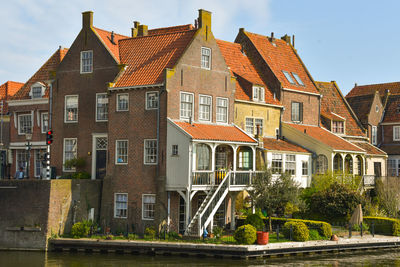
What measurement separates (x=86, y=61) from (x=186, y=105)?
816cm

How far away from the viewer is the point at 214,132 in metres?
42.1

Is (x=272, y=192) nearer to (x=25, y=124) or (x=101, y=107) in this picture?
(x=101, y=107)

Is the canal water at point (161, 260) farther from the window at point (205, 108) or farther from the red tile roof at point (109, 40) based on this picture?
the red tile roof at point (109, 40)

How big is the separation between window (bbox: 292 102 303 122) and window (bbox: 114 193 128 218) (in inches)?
719

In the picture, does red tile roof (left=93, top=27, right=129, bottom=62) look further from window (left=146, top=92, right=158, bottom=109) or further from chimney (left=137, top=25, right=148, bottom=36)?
window (left=146, top=92, right=158, bottom=109)

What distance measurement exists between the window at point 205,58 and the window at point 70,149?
10.3m

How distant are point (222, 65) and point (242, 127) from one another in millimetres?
6010

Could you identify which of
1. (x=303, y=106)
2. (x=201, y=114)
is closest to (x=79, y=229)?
(x=201, y=114)

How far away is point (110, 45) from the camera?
45.4 metres

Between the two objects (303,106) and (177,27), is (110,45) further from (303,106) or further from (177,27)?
(303,106)

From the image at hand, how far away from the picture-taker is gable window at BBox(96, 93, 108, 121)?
44.4m

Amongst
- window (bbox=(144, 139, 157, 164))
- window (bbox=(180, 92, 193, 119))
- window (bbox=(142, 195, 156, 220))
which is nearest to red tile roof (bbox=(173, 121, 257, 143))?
window (bbox=(180, 92, 193, 119))

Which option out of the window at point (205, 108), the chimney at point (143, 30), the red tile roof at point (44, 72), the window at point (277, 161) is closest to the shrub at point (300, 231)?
the window at point (205, 108)

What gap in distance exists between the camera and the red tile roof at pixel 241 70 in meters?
49.5
